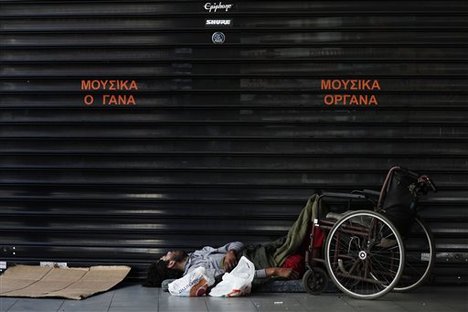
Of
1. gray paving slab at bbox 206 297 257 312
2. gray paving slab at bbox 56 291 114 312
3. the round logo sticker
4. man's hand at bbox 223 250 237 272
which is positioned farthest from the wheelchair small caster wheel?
the round logo sticker

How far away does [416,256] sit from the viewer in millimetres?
6246

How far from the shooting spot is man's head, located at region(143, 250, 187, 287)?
5996mm

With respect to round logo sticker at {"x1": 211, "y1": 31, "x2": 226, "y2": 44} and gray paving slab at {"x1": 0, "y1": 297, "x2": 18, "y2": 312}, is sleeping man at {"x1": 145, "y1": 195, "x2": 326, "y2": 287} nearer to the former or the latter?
gray paving slab at {"x1": 0, "y1": 297, "x2": 18, "y2": 312}

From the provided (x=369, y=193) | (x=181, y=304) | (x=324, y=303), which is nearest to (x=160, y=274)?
(x=181, y=304)

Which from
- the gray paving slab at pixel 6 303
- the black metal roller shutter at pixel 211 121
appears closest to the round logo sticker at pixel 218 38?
the black metal roller shutter at pixel 211 121

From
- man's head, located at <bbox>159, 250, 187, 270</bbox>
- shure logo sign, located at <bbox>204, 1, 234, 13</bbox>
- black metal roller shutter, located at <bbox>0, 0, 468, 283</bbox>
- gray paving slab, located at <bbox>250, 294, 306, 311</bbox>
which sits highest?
shure logo sign, located at <bbox>204, 1, 234, 13</bbox>

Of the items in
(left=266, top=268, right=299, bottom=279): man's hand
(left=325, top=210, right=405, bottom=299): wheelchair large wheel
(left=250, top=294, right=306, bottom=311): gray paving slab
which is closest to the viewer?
(left=250, top=294, right=306, bottom=311): gray paving slab

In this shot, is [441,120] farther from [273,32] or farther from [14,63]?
[14,63]

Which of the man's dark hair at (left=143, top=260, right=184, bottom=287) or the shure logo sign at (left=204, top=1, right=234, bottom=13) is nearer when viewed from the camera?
the man's dark hair at (left=143, top=260, right=184, bottom=287)

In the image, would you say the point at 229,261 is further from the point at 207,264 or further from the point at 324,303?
the point at 324,303

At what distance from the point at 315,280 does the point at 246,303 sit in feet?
2.71

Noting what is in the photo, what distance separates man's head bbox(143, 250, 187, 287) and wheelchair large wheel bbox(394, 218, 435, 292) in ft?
7.64

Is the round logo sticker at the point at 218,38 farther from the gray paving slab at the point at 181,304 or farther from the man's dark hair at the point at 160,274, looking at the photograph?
the gray paving slab at the point at 181,304

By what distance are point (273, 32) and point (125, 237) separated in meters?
2.90
